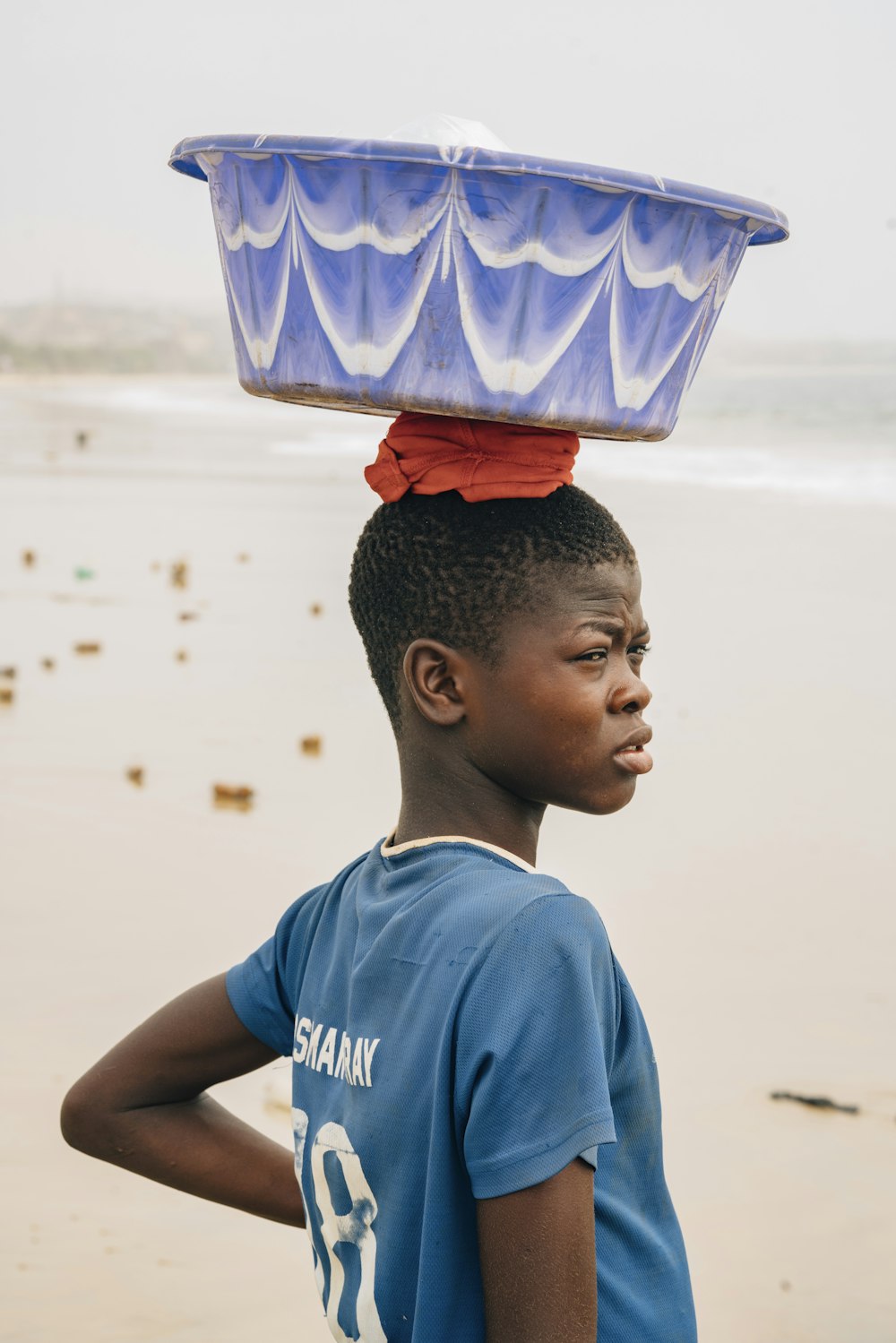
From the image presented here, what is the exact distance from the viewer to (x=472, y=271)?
143 centimetres

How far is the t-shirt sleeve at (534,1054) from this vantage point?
1.28 metres

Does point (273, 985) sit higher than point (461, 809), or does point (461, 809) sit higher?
point (461, 809)

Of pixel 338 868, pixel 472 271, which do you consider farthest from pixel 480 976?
pixel 338 868

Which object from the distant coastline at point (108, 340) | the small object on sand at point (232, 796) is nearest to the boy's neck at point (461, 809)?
the small object on sand at point (232, 796)

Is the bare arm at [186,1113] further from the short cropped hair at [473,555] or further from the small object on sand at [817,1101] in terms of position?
the small object on sand at [817,1101]

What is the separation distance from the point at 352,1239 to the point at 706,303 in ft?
3.19

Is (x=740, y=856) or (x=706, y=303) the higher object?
(x=706, y=303)

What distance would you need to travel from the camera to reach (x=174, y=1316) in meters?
2.80

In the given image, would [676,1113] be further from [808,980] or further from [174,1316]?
[174,1316]

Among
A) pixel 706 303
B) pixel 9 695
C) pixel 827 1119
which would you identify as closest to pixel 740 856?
pixel 827 1119

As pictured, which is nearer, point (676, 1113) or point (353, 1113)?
point (353, 1113)

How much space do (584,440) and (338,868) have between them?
2724 mm

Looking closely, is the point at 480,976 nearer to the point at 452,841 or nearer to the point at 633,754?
the point at 452,841

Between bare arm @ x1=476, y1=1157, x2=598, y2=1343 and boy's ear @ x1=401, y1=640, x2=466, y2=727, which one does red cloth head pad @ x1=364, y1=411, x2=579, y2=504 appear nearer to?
boy's ear @ x1=401, y1=640, x2=466, y2=727
